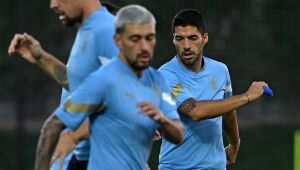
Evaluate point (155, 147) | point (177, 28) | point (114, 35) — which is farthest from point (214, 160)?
point (155, 147)

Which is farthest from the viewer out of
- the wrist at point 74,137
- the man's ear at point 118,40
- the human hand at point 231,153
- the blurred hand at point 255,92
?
the human hand at point 231,153

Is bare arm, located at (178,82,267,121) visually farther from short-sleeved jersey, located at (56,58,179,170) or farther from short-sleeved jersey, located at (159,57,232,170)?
short-sleeved jersey, located at (56,58,179,170)

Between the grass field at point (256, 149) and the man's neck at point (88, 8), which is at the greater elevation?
the man's neck at point (88, 8)

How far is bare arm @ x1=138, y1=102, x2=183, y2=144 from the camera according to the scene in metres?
4.97

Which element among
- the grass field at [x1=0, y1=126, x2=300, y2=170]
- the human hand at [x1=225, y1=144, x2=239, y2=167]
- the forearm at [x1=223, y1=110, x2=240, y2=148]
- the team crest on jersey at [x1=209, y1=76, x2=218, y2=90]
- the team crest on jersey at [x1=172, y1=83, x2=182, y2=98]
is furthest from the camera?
the grass field at [x1=0, y1=126, x2=300, y2=170]

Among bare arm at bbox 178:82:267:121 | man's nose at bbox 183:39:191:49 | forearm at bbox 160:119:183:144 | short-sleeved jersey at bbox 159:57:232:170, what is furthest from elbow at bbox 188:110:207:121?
forearm at bbox 160:119:183:144

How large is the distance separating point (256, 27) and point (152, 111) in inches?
312

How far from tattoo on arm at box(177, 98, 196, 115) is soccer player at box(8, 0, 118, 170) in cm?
113

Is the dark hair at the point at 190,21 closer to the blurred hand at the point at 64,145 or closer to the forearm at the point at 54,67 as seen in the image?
the forearm at the point at 54,67

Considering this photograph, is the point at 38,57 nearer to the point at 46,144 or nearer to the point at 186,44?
the point at 46,144

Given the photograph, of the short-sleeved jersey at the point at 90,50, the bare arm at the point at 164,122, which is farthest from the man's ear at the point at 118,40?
the bare arm at the point at 164,122

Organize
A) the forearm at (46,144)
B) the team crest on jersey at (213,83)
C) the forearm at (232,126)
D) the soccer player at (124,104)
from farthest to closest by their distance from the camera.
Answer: the forearm at (232,126), the team crest on jersey at (213,83), the forearm at (46,144), the soccer player at (124,104)

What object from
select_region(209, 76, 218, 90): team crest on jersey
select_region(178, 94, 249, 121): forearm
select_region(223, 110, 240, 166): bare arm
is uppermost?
select_region(209, 76, 218, 90): team crest on jersey

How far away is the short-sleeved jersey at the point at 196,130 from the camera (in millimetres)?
6957
